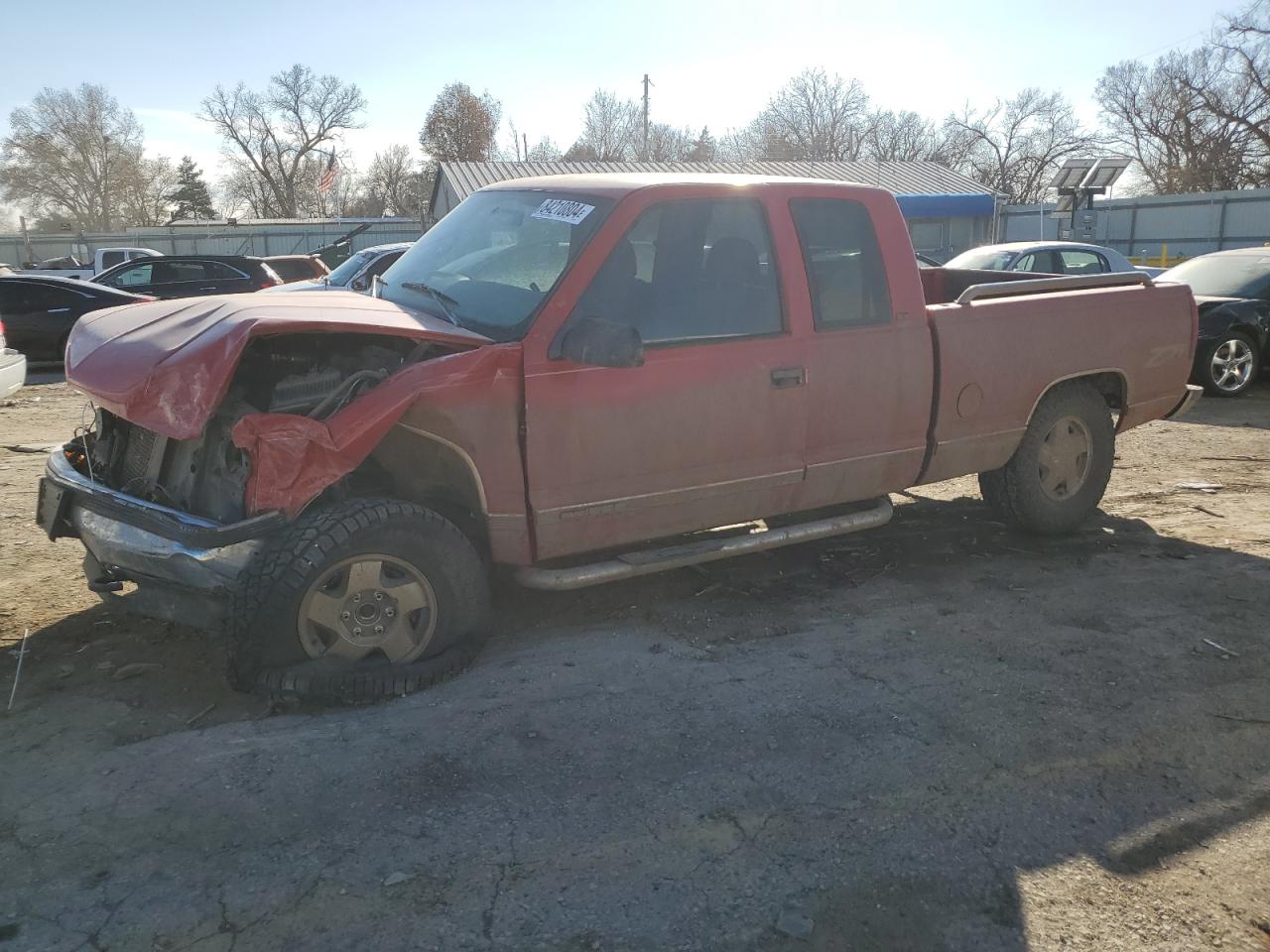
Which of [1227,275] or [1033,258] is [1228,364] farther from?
[1033,258]

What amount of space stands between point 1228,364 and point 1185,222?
78.1 feet

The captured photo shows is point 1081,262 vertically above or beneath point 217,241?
beneath

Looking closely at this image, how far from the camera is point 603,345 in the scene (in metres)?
3.78

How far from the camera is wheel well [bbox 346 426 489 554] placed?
12.9ft

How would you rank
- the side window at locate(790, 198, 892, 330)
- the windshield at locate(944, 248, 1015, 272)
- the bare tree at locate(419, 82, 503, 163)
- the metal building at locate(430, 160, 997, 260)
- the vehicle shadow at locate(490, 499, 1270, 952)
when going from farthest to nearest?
the bare tree at locate(419, 82, 503, 163), the metal building at locate(430, 160, 997, 260), the windshield at locate(944, 248, 1015, 272), the side window at locate(790, 198, 892, 330), the vehicle shadow at locate(490, 499, 1270, 952)

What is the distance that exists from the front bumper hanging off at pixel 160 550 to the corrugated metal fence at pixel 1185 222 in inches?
1152

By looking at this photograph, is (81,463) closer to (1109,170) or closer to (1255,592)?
(1255,592)

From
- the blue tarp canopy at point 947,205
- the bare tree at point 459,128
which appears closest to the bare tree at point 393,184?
the bare tree at point 459,128

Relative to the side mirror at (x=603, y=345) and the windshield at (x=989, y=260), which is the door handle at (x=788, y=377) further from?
the windshield at (x=989, y=260)

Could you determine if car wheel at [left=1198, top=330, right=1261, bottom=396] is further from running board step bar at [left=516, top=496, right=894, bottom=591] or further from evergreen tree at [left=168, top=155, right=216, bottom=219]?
evergreen tree at [left=168, top=155, right=216, bottom=219]

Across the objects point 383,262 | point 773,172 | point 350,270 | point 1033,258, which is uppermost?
point 773,172

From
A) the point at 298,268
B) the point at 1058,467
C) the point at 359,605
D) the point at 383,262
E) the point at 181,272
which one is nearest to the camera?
the point at 359,605

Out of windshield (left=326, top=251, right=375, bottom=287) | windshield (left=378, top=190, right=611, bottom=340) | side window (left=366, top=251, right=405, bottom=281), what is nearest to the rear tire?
windshield (left=378, top=190, right=611, bottom=340)

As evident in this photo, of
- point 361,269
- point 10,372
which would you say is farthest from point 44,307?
point 10,372
